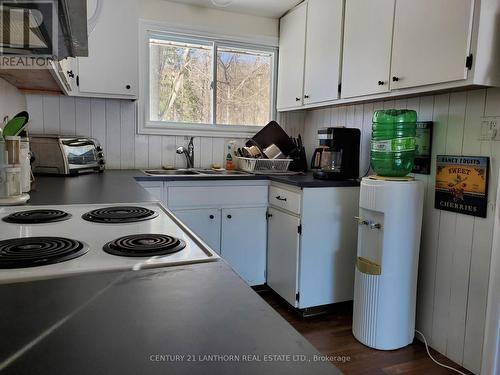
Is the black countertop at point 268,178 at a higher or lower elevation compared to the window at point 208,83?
lower

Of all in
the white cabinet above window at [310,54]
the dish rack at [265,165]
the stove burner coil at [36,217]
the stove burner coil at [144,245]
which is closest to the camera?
A: the stove burner coil at [144,245]

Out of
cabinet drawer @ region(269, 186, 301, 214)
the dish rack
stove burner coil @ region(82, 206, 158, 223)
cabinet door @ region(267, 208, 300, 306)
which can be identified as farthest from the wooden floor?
stove burner coil @ region(82, 206, 158, 223)

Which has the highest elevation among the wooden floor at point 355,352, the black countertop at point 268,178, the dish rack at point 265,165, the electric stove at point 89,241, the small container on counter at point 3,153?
the small container on counter at point 3,153

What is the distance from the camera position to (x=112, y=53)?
9.11ft

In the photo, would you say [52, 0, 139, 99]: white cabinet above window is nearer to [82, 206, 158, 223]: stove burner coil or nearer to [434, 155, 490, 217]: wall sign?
[82, 206, 158, 223]: stove burner coil

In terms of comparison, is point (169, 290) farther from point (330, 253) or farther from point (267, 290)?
point (267, 290)

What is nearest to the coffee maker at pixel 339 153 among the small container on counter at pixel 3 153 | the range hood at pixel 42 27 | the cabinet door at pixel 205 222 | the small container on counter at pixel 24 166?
the cabinet door at pixel 205 222

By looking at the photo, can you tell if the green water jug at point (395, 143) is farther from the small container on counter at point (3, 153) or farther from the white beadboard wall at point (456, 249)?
the small container on counter at point (3, 153)

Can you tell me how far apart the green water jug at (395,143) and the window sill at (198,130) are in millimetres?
1469

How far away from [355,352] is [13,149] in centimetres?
198

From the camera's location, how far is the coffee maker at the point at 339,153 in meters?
2.63

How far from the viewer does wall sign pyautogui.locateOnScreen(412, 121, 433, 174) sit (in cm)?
223

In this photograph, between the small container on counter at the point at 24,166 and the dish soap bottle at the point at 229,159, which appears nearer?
the small container on counter at the point at 24,166

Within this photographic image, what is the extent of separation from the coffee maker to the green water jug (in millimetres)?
353
